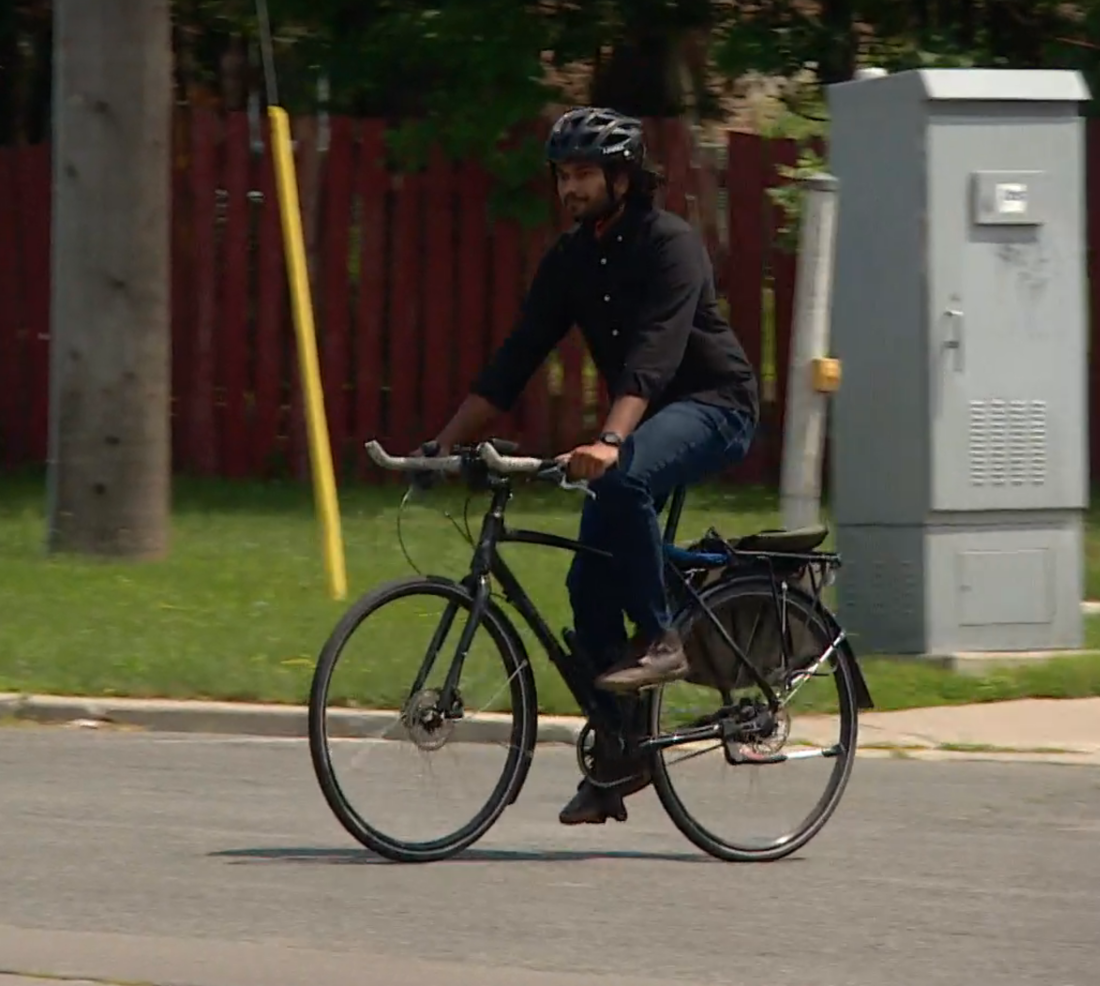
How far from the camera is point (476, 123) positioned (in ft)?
57.3

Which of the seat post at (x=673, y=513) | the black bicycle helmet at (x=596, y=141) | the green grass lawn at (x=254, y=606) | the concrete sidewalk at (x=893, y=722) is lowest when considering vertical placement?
the concrete sidewalk at (x=893, y=722)

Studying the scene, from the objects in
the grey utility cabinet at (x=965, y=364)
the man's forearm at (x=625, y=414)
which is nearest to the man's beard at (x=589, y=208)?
the man's forearm at (x=625, y=414)

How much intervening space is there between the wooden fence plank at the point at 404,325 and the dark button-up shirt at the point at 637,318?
10.9 m

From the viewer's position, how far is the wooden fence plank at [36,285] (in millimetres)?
19266

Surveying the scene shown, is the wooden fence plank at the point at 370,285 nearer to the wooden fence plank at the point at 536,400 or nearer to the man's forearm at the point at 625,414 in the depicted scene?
the wooden fence plank at the point at 536,400

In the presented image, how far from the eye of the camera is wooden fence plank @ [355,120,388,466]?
59.9 feet

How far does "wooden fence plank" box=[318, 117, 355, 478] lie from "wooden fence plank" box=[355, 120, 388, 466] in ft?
0.26

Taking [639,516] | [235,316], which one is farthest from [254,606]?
[235,316]

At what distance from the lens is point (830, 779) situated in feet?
25.3

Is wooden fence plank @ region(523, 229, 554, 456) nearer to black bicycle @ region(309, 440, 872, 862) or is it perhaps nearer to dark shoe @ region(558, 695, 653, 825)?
black bicycle @ region(309, 440, 872, 862)

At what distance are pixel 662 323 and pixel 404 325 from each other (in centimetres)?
1148

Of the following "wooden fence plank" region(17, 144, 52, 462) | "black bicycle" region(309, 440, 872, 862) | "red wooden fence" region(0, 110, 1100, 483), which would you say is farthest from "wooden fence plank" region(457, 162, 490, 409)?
"black bicycle" region(309, 440, 872, 862)

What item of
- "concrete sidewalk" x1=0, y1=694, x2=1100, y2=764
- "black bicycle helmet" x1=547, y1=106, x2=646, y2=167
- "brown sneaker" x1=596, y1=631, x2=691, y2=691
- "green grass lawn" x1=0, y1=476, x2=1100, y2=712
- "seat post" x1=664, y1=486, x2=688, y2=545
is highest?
"black bicycle helmet" x1=547, y1=106, x2=646, y2=167

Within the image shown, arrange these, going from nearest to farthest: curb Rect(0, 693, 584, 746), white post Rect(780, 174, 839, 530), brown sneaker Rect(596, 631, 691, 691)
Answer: brown sneaker Rect(596, 631, 691, 691), curb Rect(0, 693, 584, 746), white post Rect(780, 174, 839, 530)
